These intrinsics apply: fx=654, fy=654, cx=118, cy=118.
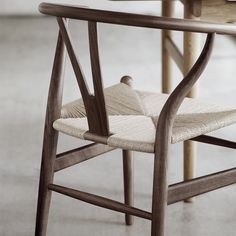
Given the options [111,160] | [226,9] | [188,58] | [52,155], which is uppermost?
[226,9]

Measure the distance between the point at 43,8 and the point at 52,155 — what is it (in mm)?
494

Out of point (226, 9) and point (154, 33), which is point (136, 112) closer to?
point (226, 9)

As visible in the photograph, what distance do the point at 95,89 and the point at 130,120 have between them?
0.29m

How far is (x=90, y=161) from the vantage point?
318 cm

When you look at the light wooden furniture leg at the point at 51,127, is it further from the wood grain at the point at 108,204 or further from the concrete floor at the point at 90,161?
the concrete floor at the point at 90,161

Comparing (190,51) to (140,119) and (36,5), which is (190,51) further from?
(36,5)

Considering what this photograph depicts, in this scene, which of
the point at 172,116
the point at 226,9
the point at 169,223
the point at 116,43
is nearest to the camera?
the point at 172,116

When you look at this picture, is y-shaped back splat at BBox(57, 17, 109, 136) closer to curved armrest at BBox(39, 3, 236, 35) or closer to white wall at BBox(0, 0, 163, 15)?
curved armrest at BBox(39, 3, 236, 35)

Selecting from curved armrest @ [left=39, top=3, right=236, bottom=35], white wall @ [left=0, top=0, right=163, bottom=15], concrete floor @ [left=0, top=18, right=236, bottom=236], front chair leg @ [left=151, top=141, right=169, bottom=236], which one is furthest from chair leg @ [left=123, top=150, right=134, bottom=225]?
white wall @ [left=0, top=0, right=163, bottom=15]

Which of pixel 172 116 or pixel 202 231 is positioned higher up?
pixel 172 116

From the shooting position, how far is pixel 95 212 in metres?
2.64

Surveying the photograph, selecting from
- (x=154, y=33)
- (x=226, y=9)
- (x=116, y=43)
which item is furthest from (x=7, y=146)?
(x=154, y=33)

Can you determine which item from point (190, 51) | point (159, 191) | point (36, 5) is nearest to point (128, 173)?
point (190, 51)

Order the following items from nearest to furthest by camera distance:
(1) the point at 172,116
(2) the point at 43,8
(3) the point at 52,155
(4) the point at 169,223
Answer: (1) the point at 172,116, (2) the point at 43,8, (3) the point at 52,155, (4) the point at 169,223
